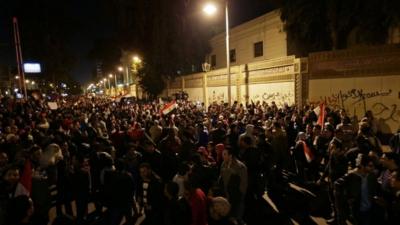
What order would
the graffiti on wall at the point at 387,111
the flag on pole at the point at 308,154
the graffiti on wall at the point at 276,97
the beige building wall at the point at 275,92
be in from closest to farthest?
1. the flag on pole at the point at 308,154
2. the graffiti on wall at the point at 387,111
3. the beige building wall at the point at 275,92
4. the graffiti on wall at the point at 276,97

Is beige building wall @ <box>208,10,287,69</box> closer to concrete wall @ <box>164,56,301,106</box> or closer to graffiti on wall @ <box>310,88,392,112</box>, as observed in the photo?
concrete wall @ <box>164,56,301,106</box>

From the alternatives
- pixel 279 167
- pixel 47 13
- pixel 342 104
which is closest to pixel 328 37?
pixel 342 104

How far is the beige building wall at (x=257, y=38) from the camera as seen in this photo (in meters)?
26.9

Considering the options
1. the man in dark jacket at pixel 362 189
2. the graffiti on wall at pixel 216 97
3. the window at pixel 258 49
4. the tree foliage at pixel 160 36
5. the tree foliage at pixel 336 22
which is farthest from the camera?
the tree foliage at pixel 160 36

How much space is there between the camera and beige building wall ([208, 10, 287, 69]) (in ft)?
88.2

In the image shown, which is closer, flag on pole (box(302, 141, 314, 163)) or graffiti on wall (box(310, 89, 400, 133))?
flag on pole (box(302, 141, 314, 163))

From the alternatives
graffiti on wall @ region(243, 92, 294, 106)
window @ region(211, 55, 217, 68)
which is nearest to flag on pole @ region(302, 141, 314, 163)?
graffiti on wall @ region(243, 92, 294, 106)

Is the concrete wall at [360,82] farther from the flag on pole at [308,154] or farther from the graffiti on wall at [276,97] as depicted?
the flag on pole at [308,154]

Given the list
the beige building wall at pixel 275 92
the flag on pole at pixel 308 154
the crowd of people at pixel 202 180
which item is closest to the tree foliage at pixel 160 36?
the beige building wall at pixel 275 92

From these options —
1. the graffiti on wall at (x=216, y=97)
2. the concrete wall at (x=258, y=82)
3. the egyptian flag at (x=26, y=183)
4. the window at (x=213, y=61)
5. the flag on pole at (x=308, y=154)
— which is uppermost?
the window at (x=213, y=61)

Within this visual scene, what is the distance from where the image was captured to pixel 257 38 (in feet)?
97.9

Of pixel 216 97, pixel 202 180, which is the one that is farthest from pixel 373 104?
pixel 216 97

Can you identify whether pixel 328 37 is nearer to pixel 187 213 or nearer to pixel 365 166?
pixel 365 166

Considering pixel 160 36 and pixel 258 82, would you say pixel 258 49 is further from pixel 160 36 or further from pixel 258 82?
pixel 160 36
